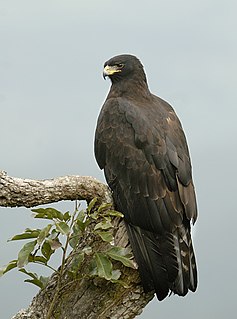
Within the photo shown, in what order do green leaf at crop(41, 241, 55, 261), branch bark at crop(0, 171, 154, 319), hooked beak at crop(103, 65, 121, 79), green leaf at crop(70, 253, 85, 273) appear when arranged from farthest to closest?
1. hooked beak at crop(103, 65, 121, 79)
2. branch bark at crop(0, 171, 154, 319)
3. green leaf at crop(70, 253, 85, 273)
4. green leaf at crop(41, 241, 55, 261)

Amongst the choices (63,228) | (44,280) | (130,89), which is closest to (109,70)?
(130,89)

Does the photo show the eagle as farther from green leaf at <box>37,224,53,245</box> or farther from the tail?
green leaf at <box>37,224,53,245</box>

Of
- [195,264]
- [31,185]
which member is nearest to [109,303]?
[195,264]

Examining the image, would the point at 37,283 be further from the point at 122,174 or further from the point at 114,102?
the point at 114,102

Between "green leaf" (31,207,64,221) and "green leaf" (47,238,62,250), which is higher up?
"green leaf" (31,207,64,221)

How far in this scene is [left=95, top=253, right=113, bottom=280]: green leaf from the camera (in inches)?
246

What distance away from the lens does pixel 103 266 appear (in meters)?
6.31

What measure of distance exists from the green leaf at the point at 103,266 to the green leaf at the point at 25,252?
57 centimetres

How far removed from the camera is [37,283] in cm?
677

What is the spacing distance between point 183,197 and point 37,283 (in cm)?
156

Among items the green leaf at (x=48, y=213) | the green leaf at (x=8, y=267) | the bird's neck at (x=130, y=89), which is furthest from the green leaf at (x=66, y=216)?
the bird's neck at (x=130, y=89)

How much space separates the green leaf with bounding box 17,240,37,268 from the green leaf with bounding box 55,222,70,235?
249 millimetres

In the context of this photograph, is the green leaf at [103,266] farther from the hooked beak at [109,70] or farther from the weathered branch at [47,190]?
the hooked beak at [109,70]

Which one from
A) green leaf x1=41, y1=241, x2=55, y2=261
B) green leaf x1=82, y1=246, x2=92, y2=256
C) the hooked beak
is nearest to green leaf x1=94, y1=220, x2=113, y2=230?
green leaf x1=82, y1=246, x2=92, y2=256
